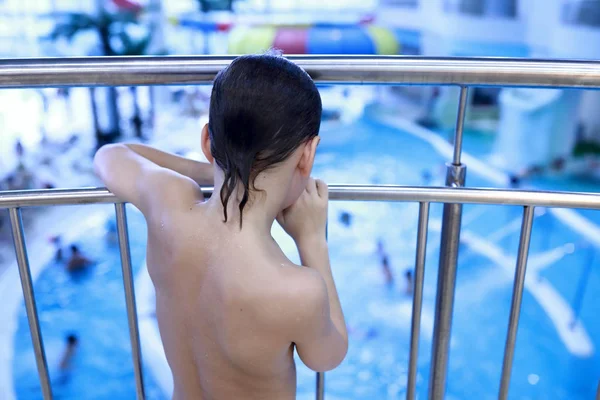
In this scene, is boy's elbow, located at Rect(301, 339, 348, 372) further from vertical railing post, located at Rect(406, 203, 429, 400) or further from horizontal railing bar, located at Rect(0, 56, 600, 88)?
horizontal railing bar, located at Rect(0, 56, 600, 88)

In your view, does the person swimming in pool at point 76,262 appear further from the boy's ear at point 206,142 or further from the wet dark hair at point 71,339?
the boy's ear at point 206,142

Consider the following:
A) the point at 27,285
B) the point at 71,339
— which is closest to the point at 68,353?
the point at 71,339

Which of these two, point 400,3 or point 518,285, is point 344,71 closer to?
point 518,285

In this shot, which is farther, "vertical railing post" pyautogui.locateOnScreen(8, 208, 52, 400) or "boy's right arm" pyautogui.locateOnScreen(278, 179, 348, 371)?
"vertical railing post" pyautogui.locateOnScreen(8, 208, 52, 400)

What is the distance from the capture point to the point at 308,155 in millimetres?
982

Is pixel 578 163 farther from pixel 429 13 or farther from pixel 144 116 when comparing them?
pixel 144 116

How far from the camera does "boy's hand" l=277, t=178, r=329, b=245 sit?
3.69 feet

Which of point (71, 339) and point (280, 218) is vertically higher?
point (280, 218)

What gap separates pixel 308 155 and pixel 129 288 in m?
0.65

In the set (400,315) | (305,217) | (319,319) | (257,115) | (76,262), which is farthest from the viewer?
(76,262)

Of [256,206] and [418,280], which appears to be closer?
[256,206]

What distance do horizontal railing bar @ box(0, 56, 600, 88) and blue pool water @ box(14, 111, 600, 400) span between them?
5379 mm

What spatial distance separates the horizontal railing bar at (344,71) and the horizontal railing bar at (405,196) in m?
0.24

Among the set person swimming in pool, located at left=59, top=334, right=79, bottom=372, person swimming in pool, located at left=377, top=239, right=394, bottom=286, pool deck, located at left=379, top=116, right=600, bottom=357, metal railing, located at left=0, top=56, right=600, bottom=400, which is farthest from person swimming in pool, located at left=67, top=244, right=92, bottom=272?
metal railing, located at left=0, top=56, right=600, bottom=400
